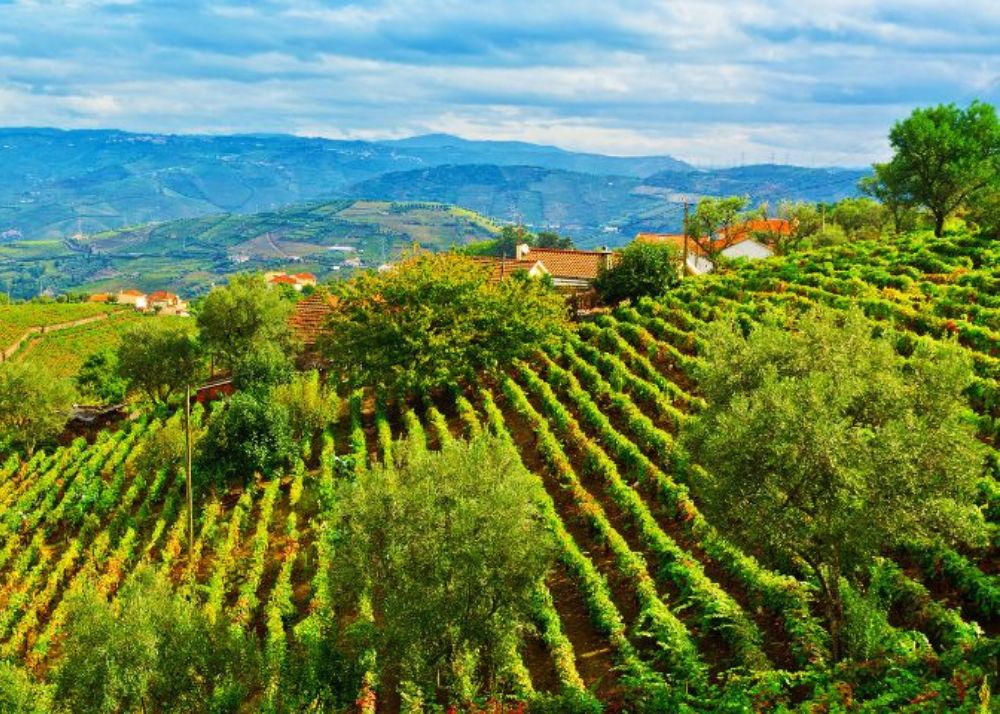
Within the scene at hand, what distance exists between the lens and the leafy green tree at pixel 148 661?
1791 centimetres

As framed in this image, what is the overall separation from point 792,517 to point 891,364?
4931mm

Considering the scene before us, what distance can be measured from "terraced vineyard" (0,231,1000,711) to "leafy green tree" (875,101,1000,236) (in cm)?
353

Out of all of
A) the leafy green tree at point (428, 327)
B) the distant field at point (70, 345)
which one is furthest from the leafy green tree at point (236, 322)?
the distant field at point (70, 345)

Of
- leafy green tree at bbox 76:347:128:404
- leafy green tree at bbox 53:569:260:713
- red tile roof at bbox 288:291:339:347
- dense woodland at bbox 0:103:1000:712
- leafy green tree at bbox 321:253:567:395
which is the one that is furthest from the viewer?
leafy green tree at bbox 76:347:128:404

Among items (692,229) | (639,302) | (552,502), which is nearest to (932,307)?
(639,302)

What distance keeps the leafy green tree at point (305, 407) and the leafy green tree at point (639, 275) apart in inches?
721

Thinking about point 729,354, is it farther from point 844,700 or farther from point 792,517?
point 844,700

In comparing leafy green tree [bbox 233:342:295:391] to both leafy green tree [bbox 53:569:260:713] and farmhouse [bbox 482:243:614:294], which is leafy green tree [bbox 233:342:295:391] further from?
leafy green tree [bbox 53:569:260:713]

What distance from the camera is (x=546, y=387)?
39938mm

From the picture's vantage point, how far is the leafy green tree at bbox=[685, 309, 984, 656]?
15664 millimetres

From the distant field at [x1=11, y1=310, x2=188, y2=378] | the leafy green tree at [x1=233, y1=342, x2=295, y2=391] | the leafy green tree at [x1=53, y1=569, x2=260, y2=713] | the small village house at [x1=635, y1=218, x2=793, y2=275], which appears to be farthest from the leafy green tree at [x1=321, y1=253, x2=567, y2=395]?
the distant field at [x1=11, y1=310, x2=188, y2=378]

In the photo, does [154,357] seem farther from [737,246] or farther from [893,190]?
[737,246]

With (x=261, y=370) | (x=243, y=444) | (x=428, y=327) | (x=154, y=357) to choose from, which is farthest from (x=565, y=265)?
(x=243, y=444)

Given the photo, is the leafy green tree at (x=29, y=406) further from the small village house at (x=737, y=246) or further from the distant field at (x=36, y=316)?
the small village house at (x=737, y=246)
